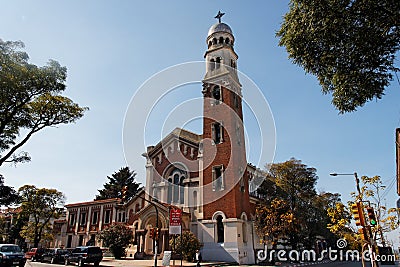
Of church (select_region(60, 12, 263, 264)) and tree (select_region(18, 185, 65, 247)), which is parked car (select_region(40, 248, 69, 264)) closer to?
church (select_region(60, 12, 263, 264))

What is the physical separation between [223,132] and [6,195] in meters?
19.7

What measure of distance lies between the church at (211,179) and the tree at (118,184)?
24.9 metres

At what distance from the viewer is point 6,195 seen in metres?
24.6

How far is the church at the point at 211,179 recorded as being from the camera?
95.3 ft

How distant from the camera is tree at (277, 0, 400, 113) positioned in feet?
32.2

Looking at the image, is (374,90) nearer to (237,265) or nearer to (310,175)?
(237,265)

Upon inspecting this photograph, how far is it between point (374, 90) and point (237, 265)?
20032mm

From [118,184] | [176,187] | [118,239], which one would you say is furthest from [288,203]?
[118,184]

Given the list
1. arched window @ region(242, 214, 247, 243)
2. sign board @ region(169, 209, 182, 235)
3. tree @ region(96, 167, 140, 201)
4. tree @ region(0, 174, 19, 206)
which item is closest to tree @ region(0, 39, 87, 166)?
tree @ region(0, 174, 19, 206)

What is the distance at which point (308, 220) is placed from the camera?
37.8 meters

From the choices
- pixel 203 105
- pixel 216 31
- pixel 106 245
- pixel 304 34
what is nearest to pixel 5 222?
pixel 106 245

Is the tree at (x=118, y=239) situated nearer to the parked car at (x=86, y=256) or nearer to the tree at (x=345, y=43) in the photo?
the parked car at (x=86, y=256)

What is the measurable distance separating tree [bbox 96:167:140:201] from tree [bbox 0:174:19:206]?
3752cm

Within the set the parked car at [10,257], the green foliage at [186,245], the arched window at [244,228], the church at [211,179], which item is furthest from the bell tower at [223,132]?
the parked car at [10,257]
